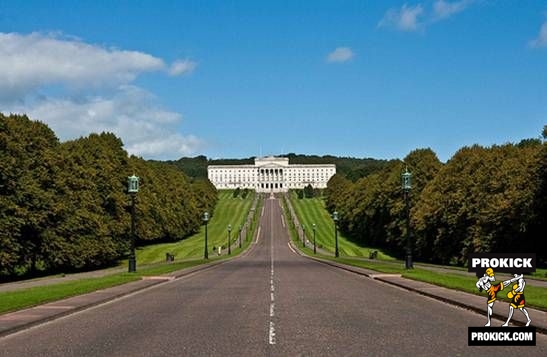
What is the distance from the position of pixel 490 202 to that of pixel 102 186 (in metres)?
40.7

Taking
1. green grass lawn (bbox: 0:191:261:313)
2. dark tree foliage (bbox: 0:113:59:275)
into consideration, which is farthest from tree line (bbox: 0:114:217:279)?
green grass lawn (bbox: 0:191:261:313)

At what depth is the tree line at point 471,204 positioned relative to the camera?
55312mm

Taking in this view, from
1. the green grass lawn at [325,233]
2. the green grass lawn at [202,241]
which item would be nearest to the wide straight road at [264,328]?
the green grass lawn at [202,241]

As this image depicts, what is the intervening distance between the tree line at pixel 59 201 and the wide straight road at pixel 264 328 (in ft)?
83.9

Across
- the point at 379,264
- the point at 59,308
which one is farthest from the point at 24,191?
the point at 59,308

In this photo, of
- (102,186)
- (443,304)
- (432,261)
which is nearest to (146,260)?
(102,186)

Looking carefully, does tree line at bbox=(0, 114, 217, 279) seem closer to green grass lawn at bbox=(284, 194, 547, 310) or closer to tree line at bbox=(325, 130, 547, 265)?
green grass lawn at bbox=(284, 194, 547, 310)

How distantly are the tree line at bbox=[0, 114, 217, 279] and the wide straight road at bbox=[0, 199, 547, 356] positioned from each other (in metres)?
25.6

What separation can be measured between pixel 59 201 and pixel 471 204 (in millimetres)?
39102

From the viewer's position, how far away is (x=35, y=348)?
45.7 feet

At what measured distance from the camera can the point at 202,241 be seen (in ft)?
411

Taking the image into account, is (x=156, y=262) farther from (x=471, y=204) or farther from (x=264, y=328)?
(x=264, y=328)

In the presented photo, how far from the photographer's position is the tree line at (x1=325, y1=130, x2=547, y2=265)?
181 ft

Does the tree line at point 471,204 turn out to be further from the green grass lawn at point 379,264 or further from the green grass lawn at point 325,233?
the green grass lawn at point 379,264
